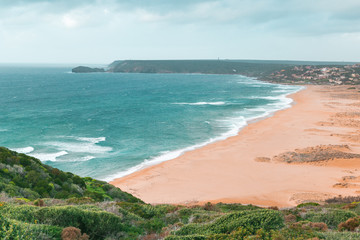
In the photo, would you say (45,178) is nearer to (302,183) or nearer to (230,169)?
(230,169)

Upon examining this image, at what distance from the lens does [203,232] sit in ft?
28.3

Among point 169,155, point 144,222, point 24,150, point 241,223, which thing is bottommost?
point 169,155

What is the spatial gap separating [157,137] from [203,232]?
30731mm

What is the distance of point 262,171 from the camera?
2684cm

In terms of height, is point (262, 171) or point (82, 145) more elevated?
point (82, 145)

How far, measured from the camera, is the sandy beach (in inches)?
868

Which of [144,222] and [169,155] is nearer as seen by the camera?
[144,222]

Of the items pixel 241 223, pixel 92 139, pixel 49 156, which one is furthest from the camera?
pixel 92 139

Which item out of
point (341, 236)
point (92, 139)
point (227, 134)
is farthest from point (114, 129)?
point (341, 236)

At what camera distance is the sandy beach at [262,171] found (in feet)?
72.3

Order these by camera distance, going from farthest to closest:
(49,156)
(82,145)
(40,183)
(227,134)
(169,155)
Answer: (227,134), (82,145), (169,155), (49,156), (40,183)

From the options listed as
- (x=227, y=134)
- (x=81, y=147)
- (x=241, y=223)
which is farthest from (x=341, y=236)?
(x=227, y=134)

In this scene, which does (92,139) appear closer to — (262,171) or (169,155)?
(169,155)

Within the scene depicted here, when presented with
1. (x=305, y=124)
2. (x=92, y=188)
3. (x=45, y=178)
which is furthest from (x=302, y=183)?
(x=305, y=124)
